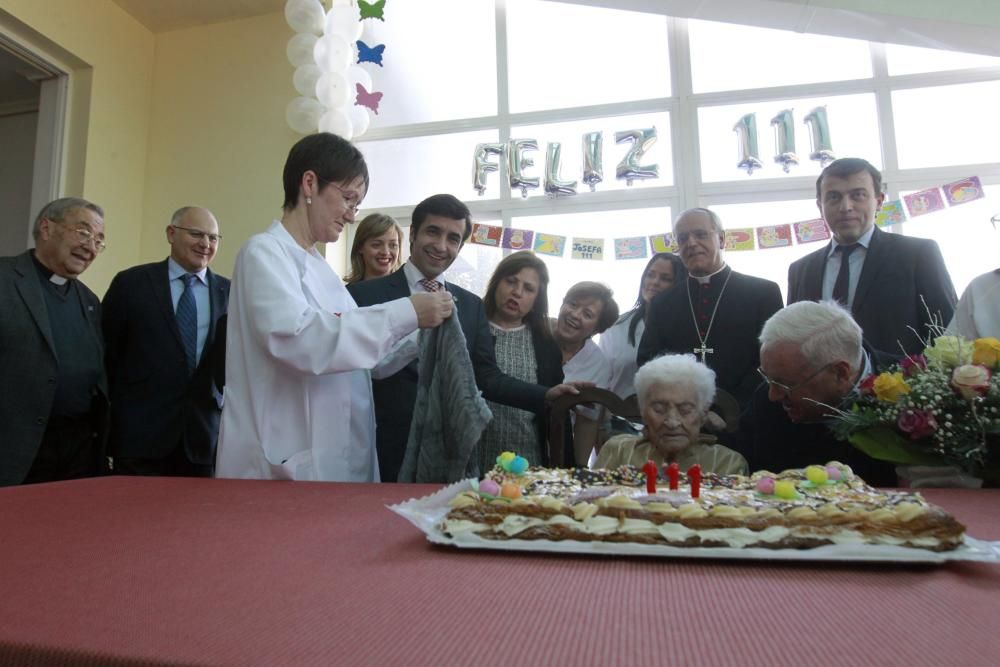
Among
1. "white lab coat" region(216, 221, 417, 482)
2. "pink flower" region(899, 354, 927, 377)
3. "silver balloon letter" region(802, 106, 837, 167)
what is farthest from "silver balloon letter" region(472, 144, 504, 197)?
"pink flower" region(899, 354, 927, 377)

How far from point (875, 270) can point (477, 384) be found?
5.62 feet

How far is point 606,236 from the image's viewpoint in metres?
4.97

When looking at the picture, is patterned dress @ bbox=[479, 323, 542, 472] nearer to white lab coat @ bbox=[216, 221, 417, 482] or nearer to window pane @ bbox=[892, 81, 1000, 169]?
white lab coat @ bbox=[216, 221, 417, 482]

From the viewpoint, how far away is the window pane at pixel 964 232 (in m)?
4.27

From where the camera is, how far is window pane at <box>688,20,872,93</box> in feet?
15.8

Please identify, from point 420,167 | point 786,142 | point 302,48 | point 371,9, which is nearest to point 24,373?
point 302,48

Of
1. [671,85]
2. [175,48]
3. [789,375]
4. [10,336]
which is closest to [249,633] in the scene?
[789,375]

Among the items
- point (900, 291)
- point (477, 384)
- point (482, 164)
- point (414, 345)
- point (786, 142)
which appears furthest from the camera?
point (482, 164)

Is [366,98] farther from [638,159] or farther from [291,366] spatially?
[291,366]

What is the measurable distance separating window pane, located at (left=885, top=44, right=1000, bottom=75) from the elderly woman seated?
159 inches

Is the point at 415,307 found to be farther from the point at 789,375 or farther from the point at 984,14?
the point at 984,14

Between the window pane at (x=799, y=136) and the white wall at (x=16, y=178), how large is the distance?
5138 millimetres

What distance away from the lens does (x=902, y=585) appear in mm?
641

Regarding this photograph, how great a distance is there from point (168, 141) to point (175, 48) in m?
0.78
